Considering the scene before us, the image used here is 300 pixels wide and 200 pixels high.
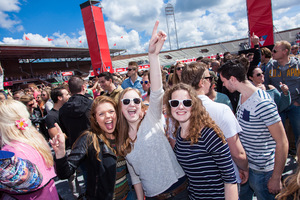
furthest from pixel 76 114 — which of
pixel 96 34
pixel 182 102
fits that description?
pixel 96 34

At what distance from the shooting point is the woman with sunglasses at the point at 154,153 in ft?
4.70

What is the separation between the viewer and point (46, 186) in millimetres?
1511

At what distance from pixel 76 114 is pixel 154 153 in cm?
181

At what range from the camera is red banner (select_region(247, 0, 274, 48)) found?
419cm

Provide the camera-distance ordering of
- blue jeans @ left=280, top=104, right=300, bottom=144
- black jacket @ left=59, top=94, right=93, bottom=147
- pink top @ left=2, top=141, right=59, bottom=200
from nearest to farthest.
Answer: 1. pink top @ left=2, top=141, right=59, bottom=200
2. black jacket @ left=59, top=94, right=93, bottom=147
3. blue jeans @ left=280, top=104, right=300, bottom=144

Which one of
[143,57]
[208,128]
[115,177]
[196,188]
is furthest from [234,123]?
[143,57]

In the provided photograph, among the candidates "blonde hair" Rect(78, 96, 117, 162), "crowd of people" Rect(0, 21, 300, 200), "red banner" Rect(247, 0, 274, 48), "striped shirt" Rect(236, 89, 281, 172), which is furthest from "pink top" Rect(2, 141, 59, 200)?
"red banner" Rect(247, 0, 274, 48)

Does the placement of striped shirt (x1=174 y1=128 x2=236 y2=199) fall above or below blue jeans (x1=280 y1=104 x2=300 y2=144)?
above

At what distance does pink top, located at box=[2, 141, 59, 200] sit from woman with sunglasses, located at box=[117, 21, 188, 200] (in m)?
0.65

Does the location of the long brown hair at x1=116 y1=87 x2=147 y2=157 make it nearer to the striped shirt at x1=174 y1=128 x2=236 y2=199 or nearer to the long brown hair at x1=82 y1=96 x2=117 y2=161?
the long brown hair at x1=82 y1=96 x2=117 y2=161

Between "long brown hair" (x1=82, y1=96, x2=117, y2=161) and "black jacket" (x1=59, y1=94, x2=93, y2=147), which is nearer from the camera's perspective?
"long brown hair" (x1=82, y1=96, x2=117, y2=161)

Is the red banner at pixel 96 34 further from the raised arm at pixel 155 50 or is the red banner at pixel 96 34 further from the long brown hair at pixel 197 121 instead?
the long brown hair at pixel 197 121

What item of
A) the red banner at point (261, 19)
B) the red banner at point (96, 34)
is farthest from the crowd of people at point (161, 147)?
the red banner at point (96, 34)

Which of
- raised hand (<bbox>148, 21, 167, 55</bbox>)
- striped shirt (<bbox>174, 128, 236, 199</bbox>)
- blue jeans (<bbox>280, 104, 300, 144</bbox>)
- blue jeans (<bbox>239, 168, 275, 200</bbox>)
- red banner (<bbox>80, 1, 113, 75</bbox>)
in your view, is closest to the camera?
striped shirt (<bbox>174, 128, 236, 199</bbox>)
